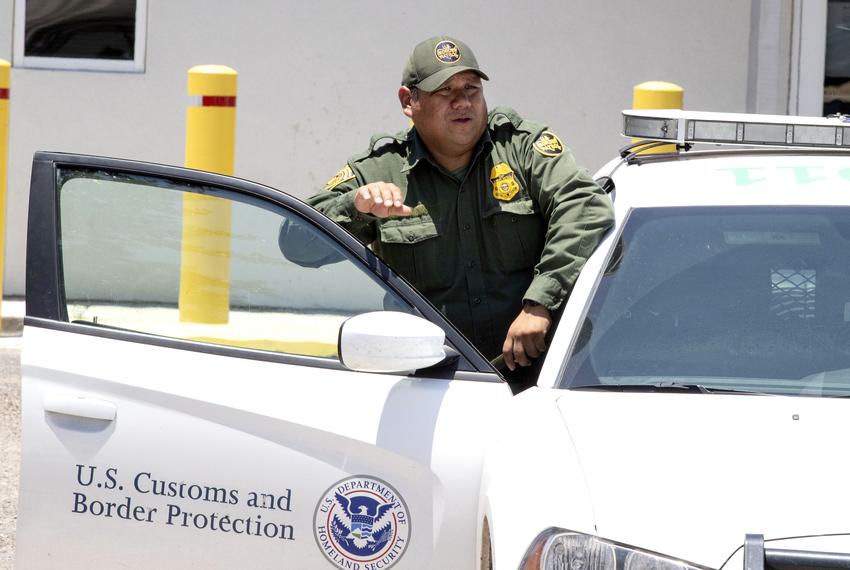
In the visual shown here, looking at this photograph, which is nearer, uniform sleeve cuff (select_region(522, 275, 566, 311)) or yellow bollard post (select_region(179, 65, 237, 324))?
Answer: yellow bollard post (select_region(179, 65, 237, 324))

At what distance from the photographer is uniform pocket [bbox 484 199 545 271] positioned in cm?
341

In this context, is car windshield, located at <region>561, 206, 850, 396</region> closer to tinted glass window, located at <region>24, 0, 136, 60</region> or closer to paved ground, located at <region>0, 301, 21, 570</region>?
paved ground, located at <region>0, 301, 21, 570</region>

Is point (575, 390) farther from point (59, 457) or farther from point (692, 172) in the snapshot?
point (59, 457)

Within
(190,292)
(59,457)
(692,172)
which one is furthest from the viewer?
(692,172)

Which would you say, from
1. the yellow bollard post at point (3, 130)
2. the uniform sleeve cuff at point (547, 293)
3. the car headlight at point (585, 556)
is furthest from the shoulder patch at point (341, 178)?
the yellow bollard post at point (3, 130)

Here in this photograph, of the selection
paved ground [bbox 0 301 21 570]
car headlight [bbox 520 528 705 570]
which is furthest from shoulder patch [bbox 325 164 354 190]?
paved ground [bbox 0 301 21 570]

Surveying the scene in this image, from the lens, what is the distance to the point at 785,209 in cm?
311

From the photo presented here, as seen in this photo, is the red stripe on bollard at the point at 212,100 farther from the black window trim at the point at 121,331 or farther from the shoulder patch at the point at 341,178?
the black window trim at the point at 121,331

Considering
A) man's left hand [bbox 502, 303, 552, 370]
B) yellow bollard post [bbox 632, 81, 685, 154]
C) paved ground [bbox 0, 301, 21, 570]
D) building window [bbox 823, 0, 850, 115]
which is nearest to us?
man's left hand [bbox 502, 303, 552, 370]

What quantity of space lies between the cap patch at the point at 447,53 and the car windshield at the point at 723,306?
0.70m

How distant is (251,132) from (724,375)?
5.52 metres

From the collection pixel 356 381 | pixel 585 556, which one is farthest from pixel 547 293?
pixel 585 556

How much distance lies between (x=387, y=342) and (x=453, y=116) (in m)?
1.02

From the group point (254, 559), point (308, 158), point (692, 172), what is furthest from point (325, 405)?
point (308, 158)
